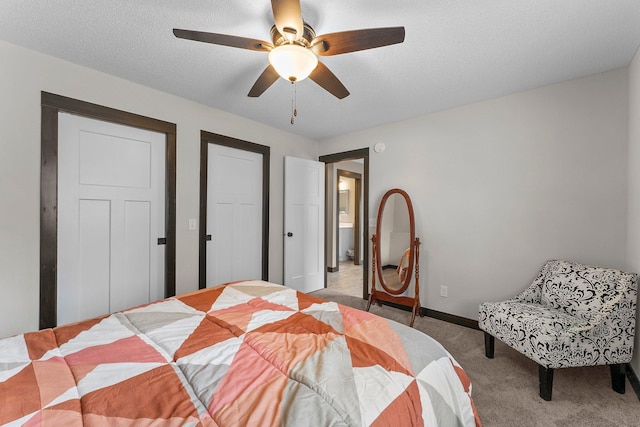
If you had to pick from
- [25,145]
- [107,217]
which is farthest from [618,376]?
[25,145]

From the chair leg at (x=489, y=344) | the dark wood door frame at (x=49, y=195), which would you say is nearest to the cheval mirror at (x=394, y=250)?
the chair leg at (x=489, y=344)

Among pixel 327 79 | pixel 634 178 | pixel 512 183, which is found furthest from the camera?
pixel 512 183

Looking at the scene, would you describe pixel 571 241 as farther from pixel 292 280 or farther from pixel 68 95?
pixel 68 95

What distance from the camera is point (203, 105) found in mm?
2975

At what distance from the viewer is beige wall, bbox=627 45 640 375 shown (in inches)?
74.9

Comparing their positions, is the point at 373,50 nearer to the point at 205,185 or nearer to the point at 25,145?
the point at 205,185

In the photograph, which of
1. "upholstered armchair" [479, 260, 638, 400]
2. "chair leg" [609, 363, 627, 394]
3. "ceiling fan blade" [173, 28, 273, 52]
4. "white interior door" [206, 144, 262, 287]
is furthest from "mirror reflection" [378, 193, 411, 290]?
"ceiling fan blade" [173, 28, 273, 52]

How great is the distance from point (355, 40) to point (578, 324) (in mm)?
2229

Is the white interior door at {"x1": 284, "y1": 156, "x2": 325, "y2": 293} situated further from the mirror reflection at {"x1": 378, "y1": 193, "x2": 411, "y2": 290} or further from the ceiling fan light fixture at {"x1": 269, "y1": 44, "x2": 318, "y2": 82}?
the ceiling fan light fixture at {"x1": 269, "y1": 44, "x2": 318, "y2": 82}

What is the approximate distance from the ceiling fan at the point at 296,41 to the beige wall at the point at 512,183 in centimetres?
190

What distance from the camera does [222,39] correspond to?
4.79ft

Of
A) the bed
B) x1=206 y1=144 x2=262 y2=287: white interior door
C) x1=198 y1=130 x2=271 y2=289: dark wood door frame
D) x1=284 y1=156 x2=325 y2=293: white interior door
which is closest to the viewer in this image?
the bed

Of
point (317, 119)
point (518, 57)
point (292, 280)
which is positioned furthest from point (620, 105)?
point (292, 280)

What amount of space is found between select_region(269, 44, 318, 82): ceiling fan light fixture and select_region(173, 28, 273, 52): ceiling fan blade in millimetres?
73
